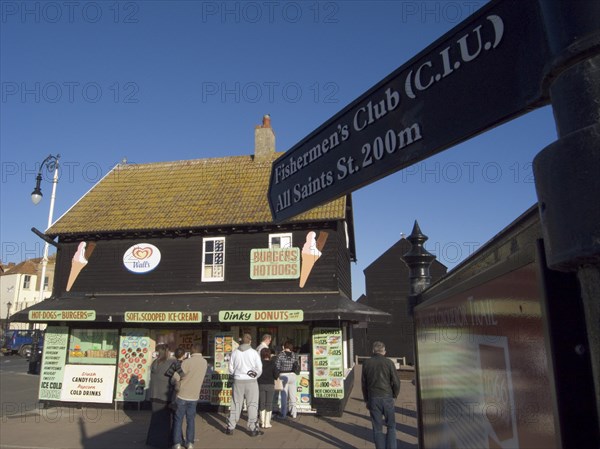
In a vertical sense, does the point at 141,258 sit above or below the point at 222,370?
above

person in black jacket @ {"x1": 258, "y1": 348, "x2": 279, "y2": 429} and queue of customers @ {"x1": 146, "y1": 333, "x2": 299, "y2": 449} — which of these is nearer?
queue of customers @ {"x1": 146, "y1": 333, "x2": 299, "y2": 449}

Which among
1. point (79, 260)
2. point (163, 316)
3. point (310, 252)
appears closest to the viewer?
point (163, 316)

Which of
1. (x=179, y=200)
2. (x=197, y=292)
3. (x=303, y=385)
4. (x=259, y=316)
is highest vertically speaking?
(x=179, y=200)

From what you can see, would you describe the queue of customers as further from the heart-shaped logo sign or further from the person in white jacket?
the heart-shaped logo sign

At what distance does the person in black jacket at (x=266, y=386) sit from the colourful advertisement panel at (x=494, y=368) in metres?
7.29

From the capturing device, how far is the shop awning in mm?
11016

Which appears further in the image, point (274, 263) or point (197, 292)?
point (197, 292)

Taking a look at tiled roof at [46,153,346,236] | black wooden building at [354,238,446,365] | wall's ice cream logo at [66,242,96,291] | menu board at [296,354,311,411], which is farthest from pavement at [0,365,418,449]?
black wooden building at [354,238,446,365]

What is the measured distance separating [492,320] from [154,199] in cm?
1476

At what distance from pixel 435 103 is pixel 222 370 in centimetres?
1180

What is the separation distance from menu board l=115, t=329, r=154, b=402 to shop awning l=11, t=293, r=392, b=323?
36.5 inches

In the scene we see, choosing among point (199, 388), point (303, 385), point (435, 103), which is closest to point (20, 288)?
point (303, 385)

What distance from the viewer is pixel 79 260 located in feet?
45.4

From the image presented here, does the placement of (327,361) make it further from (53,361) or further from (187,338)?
(53,361)
